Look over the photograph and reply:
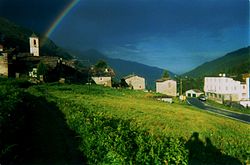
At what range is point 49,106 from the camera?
33.8 meters

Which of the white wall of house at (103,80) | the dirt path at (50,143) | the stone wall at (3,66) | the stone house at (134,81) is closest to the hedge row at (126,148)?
the dirt path at (50,143)

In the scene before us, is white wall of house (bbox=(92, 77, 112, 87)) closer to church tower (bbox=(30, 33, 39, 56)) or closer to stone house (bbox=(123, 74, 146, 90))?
stone house (bbox=(123, 74, 146, 90))

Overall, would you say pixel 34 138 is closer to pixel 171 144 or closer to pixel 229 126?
pixel 171 144

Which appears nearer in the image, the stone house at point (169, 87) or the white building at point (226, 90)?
the white building at point (226, 90)

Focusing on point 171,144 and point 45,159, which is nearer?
point 171,144

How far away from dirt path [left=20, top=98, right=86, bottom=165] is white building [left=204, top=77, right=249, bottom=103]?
→ 81378 mm

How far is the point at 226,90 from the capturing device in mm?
111562

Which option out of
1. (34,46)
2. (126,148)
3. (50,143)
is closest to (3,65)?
(34,46)

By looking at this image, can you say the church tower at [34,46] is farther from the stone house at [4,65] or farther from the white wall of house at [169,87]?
the white wall of house at [169,87]

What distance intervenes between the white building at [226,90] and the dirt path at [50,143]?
3204 inches

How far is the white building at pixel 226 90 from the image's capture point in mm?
104438

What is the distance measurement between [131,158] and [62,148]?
8.38 metres

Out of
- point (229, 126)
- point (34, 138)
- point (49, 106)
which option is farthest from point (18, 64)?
point (34, 138)

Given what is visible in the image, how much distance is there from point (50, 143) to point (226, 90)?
100938 millimetres
